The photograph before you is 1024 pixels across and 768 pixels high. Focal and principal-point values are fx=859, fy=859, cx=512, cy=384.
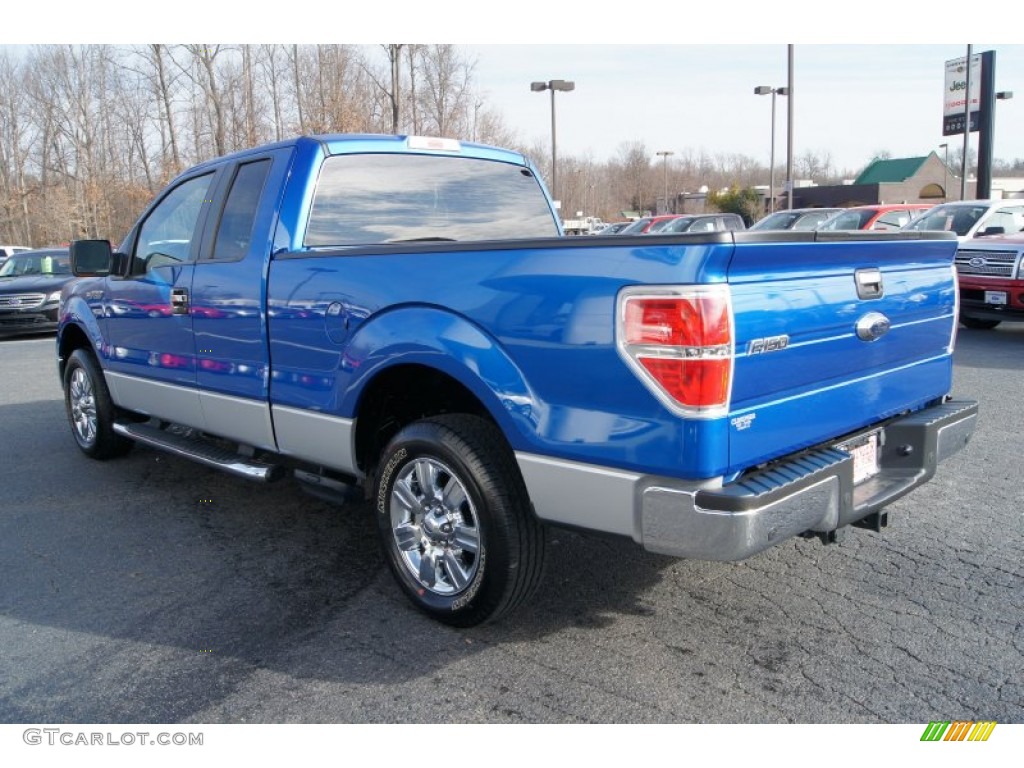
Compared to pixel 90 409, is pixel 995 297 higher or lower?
Result: higher

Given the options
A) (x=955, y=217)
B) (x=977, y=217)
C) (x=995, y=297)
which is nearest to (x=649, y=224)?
(x=955, y=217)

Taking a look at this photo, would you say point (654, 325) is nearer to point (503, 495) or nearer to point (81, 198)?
point (503, 495)

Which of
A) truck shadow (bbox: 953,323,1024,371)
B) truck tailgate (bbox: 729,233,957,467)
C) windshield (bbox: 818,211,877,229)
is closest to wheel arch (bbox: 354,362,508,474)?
truck tailgate (bbox: 729,233,957,467)

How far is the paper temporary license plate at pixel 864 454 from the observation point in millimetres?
3311

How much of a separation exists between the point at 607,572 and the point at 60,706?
2.26 m

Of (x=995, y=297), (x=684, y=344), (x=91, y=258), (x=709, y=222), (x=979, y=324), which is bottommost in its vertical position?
(x=979, y=324)

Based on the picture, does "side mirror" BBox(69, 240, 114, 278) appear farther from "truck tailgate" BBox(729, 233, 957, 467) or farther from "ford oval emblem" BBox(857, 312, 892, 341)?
"ford oval emblem" BBox(857, 312, 892, 341)

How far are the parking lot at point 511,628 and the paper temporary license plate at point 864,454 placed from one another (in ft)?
1.91

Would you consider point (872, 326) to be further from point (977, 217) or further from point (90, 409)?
point (977, 217)

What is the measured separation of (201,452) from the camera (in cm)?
469

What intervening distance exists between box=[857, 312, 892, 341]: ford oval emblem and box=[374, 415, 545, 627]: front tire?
4.54 ft

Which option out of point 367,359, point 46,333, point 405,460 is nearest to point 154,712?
point 405,460

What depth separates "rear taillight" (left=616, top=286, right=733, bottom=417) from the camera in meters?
2.58

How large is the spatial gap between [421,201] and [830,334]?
2.47m
